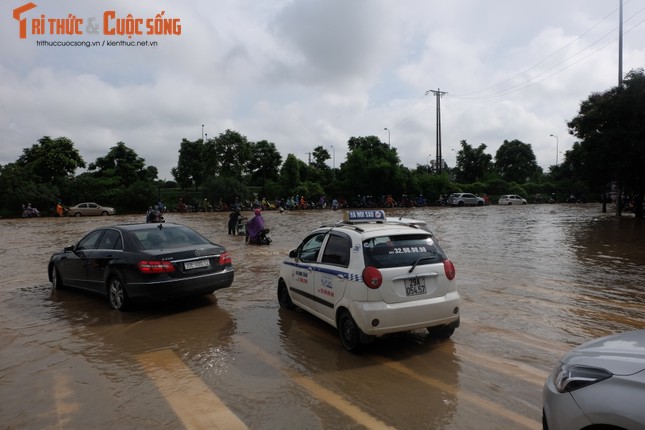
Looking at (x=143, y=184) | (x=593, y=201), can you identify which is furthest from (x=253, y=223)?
(x=593, y=201)

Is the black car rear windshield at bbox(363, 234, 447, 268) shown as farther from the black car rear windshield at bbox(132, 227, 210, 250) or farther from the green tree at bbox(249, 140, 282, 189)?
the green tree at bbox(249, 140, 282, 189)

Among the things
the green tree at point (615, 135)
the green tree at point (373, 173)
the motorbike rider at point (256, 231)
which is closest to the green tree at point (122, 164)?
the green tree at point (373, 173)

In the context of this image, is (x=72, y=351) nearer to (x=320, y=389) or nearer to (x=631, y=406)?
(x=320, y=389)

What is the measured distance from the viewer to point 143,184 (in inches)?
1866

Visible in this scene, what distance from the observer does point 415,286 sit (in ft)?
17.8

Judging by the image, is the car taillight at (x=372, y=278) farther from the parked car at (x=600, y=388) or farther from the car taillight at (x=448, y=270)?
the parked car at (x=600, y=388)

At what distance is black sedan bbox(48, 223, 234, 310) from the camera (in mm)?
7121

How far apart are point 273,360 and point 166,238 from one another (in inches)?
142

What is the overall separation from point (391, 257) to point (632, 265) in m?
9.57

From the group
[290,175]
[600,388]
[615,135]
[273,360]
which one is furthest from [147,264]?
[290,175]

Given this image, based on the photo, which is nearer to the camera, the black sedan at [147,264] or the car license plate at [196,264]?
the black sedan at [147,264]

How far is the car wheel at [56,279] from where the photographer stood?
931 cm

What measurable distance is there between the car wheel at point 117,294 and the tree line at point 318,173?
25497 millimetres

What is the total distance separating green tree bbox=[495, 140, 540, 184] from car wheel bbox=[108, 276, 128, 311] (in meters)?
85.3
